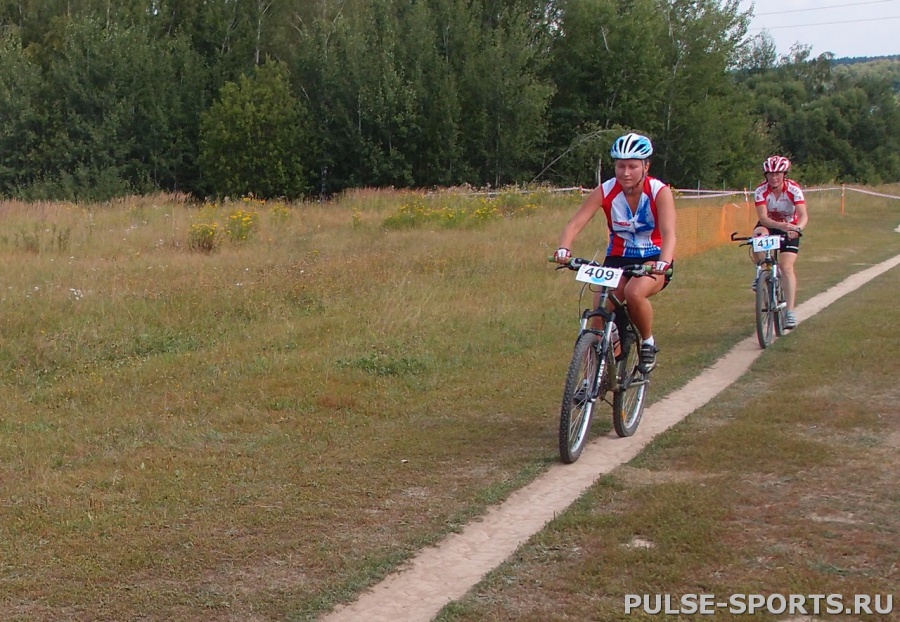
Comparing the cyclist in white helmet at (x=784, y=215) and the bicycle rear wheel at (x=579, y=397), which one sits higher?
the cyclist in white helmet at (x=784, y=215)

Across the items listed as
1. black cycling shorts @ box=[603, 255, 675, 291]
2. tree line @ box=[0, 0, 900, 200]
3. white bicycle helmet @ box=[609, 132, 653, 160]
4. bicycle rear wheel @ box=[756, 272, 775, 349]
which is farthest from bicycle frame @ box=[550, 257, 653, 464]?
tree line @ box=[0, 0, 900, 200]

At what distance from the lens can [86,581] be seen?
417cm

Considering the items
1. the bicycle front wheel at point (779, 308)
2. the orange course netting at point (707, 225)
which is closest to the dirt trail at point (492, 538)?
the bicycle front wheel at point (779, 308)

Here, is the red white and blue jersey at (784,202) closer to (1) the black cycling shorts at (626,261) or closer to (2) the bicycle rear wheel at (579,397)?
(1) the black cycling shorts at (626,261)

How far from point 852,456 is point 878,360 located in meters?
3.17

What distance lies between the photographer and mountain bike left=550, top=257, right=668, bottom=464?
5867mm

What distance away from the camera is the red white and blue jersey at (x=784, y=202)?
10.2m

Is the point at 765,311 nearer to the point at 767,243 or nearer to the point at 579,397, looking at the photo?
the point at 767,243

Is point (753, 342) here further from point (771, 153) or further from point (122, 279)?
point (771, 153)

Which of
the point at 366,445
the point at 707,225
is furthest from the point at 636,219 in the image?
the point at 707,225

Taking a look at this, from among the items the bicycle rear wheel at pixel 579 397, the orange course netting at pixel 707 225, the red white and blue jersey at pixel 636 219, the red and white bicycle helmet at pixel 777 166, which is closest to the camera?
the bicycle rear wheel at pixel 579 397

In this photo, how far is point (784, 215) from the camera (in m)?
10.3

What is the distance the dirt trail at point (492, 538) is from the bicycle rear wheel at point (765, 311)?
2.40 metres

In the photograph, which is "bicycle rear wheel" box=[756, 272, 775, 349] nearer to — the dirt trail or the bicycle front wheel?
the bicycle front wheel
